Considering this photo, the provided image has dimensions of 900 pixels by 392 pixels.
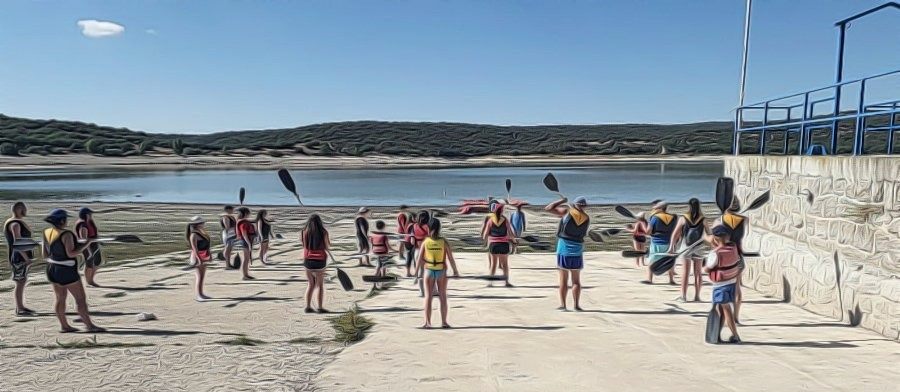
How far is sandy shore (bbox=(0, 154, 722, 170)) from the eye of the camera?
82.6 m

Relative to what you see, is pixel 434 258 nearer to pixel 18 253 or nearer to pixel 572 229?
pixel 572 229

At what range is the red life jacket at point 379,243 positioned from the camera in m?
12.1

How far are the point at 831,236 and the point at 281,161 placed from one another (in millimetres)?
94065

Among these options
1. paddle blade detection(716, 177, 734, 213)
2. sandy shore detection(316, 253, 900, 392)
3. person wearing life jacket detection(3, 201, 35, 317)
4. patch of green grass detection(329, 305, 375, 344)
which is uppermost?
paddle blade detection(716, 177, 734, 213)

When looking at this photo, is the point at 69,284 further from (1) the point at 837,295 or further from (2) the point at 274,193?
Result: (2) the point at 274,193

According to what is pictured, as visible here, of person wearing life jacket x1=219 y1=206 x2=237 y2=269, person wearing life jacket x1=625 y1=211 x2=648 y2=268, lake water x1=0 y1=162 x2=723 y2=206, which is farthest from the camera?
lake water x1=0 y1=162 x2=723 y2=206

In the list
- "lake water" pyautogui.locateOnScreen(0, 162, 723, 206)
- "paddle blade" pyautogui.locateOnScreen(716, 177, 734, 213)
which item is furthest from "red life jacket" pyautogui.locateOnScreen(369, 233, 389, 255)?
"lake water" pyautogui.locateOnScreen(0, 162, 723, 206)

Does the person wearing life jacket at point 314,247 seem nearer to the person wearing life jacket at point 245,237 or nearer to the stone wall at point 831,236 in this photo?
the person wearing life jacket at point 245,237

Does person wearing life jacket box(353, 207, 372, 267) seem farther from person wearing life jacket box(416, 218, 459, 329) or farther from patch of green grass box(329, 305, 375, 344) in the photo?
person wearing life jacket box(416, 218, 459, 329)

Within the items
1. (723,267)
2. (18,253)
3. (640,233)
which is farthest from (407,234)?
(723,267)

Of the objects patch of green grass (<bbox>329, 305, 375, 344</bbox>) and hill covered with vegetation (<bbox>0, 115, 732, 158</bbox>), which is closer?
patch of green grass (<bbox>329, 305, 375, 344</bbox>)

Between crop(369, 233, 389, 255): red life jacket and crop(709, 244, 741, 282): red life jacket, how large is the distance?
5.93m

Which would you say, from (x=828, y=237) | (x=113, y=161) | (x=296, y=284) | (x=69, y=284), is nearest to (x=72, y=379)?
(x=69, y=284)

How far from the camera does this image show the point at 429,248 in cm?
887
